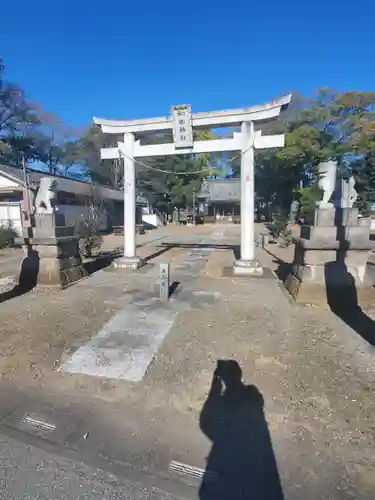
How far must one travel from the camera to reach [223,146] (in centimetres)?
845

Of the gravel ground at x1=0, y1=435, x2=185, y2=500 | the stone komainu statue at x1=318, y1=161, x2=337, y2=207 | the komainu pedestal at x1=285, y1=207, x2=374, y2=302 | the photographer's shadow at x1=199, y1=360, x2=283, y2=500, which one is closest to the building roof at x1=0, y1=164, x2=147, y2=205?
the stone komainu statue at x1=318, y1=161, x2=337, y2=207

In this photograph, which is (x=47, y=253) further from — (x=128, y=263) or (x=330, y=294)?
(x=330, y=294)

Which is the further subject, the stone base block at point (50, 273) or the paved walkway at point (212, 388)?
the stone base block at point (50, 273)

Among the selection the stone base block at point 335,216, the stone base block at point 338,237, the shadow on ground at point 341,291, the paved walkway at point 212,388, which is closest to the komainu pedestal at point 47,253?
the paved walkway at point 212,388

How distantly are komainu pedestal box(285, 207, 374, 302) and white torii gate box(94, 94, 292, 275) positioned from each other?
248cm

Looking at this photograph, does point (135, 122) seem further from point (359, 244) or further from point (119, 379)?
point (119, 379)

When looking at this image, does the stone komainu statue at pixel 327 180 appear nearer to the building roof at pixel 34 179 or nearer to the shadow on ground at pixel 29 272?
the shadow on ground at pixel 29 272

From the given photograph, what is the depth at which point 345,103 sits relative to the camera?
28969 millimetres

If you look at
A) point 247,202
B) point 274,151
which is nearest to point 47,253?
point 247,202

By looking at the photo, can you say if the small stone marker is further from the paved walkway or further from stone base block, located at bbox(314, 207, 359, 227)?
stone base block, located at bbox(314, 207, 359, 227)

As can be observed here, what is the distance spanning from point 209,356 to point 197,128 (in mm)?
6960

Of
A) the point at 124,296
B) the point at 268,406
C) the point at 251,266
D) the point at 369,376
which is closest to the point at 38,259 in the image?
the point at 124,296

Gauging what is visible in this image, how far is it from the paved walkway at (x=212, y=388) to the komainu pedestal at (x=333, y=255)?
2.29 ft

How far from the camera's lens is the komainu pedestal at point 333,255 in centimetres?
597
